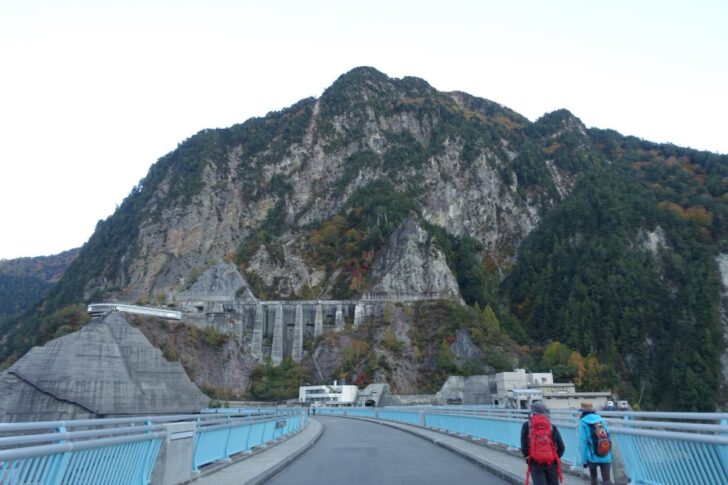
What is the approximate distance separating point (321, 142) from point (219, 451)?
12913 centimetres

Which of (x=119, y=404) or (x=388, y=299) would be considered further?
(x=388, y=299)

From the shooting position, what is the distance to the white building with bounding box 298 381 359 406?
75938mm

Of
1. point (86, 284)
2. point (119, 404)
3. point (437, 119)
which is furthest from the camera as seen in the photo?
point (437, 119)

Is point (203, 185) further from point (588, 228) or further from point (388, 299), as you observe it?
point (588, 228)

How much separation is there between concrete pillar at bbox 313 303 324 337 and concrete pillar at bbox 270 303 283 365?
5.10 metres

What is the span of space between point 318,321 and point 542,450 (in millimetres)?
83138

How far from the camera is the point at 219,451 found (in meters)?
13.8

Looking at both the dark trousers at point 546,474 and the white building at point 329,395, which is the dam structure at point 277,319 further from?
the dark trousers at point 546,474

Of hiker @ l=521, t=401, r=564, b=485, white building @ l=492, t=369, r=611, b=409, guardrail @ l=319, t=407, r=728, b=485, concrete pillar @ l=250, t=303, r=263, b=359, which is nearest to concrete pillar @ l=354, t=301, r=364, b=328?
concrete pillar @ l=250, t=303, r=263, b=359

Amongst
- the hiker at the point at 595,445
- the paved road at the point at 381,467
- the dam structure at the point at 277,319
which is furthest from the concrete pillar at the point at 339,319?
the hiker at the point at 595,445

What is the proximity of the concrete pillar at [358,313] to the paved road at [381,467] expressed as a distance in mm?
68359

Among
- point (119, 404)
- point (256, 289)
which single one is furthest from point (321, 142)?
point (119, 404)

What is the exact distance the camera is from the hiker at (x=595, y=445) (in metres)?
8.77

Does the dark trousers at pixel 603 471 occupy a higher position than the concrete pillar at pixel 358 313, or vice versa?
the concrete pillar at pixel 358 313
